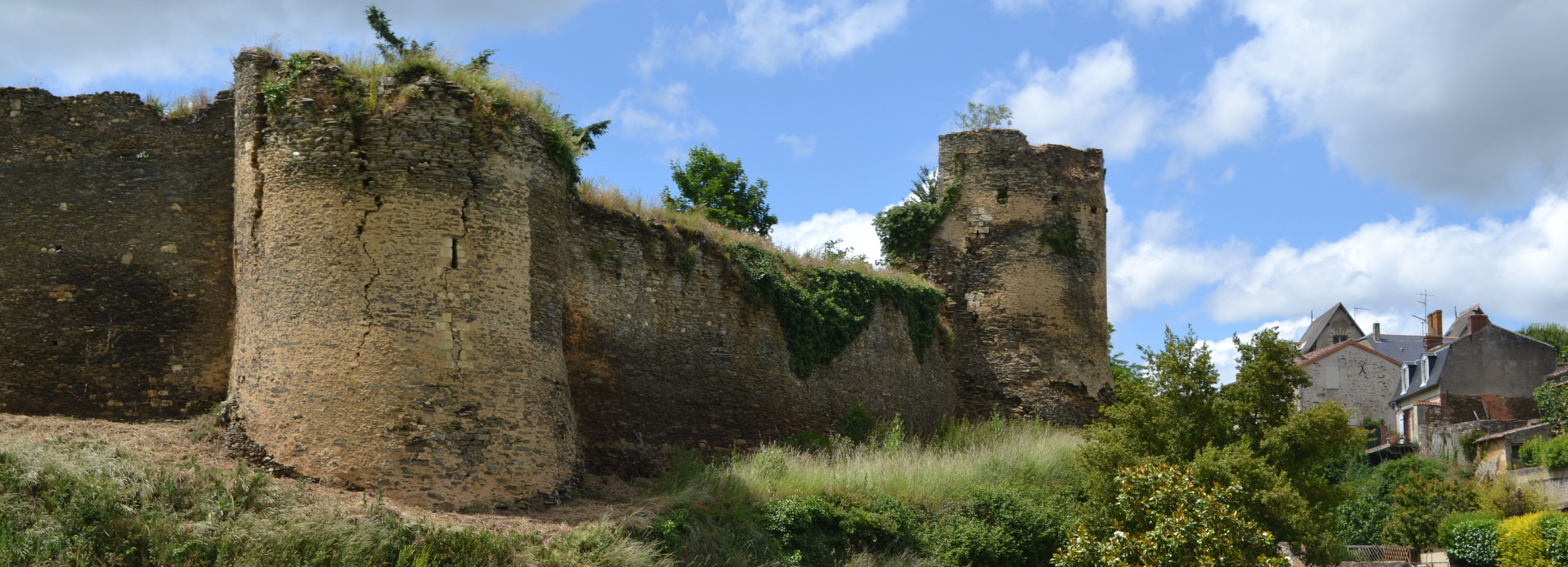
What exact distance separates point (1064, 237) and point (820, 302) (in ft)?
21.6

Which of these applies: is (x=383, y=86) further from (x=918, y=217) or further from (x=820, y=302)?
(x=918, y=217)

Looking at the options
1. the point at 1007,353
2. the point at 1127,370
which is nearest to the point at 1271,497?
the point at 1007,353

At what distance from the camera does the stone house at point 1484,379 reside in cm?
4388

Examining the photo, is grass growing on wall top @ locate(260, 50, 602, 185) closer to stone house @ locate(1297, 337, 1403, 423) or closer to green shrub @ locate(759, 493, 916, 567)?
green shrub @ locate(759, 493, 916, 567)

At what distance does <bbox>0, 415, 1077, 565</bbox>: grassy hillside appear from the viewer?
11.7m

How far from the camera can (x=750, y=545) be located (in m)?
16.0

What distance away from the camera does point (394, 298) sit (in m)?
14.3

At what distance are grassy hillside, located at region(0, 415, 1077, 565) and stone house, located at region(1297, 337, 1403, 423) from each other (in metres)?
35.8

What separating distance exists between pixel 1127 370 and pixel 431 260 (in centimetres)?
3267

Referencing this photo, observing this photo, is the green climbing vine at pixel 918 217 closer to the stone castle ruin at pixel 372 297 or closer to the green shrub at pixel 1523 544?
the stone castle ruin at pixel 372 297

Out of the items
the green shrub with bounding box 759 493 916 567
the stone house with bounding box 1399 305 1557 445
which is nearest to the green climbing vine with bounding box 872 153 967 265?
the green shrub with bounding box 759 493 916 567

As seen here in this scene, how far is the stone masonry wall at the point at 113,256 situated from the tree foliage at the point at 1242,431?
12695 millimetres

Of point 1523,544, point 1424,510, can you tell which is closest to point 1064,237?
point 1523,544

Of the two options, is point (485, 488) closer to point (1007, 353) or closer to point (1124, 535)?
point (1124, 535)
